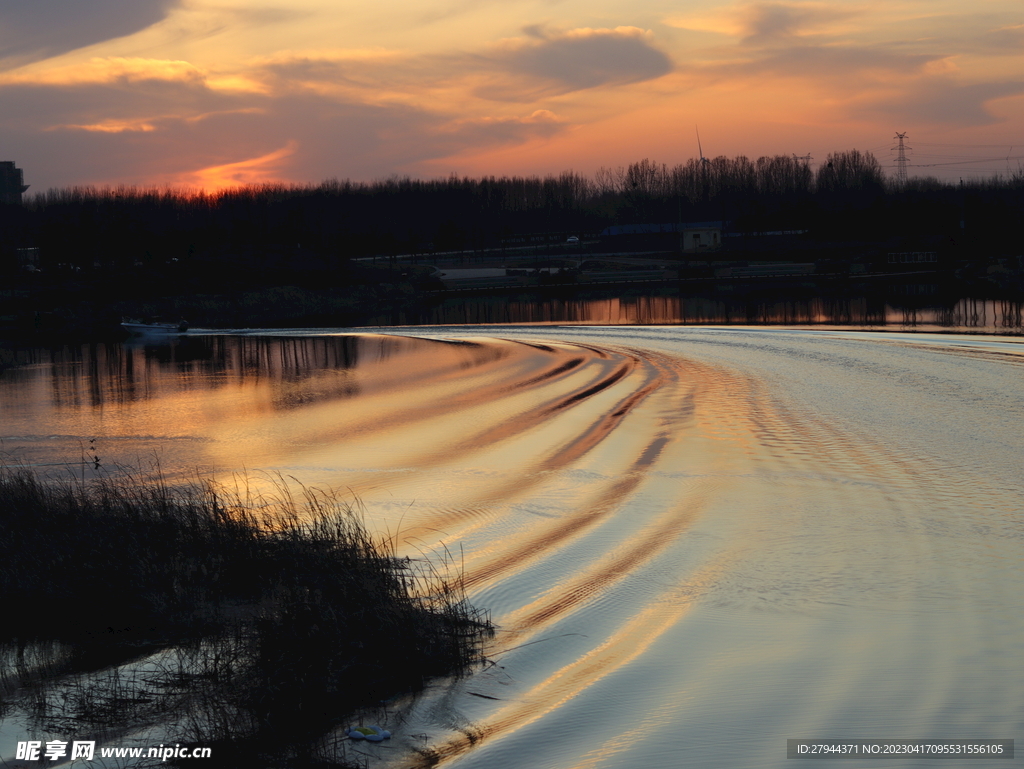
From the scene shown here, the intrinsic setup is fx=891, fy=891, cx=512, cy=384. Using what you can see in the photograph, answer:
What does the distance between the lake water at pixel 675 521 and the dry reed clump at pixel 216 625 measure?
0.71 meters

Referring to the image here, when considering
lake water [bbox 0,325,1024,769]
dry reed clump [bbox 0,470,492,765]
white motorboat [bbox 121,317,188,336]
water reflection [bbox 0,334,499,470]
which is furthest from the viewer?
white motorboat [bbox 121,317,188,336]

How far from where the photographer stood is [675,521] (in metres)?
12.7

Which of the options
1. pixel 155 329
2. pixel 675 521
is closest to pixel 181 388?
pixel 675 521

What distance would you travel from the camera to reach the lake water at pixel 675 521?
23.7ft

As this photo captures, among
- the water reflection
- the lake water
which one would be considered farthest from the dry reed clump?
the water reflection

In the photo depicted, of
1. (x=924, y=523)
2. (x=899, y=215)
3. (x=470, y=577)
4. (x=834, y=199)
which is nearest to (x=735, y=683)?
(x=470, y=577)

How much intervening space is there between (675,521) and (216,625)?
261 inches

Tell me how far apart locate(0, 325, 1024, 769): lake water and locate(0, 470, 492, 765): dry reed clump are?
0.71m

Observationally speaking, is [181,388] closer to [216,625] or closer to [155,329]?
[216,625]

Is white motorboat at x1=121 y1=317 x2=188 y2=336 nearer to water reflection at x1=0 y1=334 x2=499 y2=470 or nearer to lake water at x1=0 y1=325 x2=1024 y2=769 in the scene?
water reflection at x1=0 y1=334 x2=499 y2=470

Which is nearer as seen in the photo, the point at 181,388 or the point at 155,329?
the point at 181,388

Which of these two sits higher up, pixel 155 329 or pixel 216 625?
pixel 155 329

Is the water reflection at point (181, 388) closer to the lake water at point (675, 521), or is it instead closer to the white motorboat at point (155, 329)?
the lake water at point (675, 521)

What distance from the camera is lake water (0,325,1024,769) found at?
7227 mm
